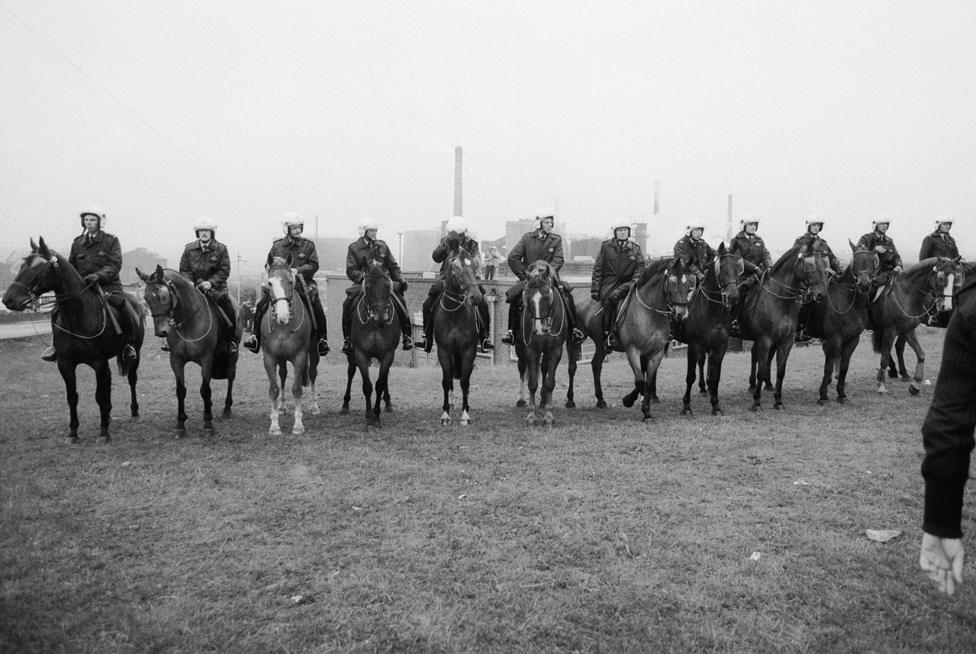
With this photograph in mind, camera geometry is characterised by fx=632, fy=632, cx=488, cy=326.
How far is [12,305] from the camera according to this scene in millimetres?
8719

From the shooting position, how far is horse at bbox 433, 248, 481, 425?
10266 millimetres

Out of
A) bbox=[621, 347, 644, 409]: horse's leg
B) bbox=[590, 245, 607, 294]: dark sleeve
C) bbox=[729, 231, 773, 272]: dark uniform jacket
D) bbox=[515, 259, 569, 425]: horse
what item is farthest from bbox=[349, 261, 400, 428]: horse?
bbox=[729, 231, 773, 272]: dark uniform jacket

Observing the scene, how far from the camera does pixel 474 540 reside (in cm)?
573

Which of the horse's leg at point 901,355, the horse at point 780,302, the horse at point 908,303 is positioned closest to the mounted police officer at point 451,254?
the horse at point 780,302

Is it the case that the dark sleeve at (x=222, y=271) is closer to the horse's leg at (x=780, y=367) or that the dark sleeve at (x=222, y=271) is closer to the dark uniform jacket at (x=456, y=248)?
the dark uniform jacket at (x=456, y=248)

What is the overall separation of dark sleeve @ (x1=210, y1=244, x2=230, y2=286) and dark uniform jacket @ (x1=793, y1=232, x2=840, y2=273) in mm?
10360

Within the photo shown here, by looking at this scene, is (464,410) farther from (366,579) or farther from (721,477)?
(366,579)

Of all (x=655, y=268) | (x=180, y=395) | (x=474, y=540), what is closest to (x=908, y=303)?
(x=655, y=268)

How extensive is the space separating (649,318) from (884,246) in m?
6.99

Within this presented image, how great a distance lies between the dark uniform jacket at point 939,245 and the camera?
14.1 m

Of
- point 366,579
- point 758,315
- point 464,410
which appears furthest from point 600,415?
point 366,579

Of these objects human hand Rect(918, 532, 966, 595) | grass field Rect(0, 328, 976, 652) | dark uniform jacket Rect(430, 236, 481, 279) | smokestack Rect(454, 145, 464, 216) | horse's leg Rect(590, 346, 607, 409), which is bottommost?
grass field Rect(0, 328, 976, 652)

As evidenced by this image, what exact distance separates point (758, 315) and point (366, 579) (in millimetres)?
9539

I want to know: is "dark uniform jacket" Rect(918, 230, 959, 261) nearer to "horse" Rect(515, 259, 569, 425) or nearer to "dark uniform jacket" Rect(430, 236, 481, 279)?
"horse" Rect(515, 259, 569, 425)
